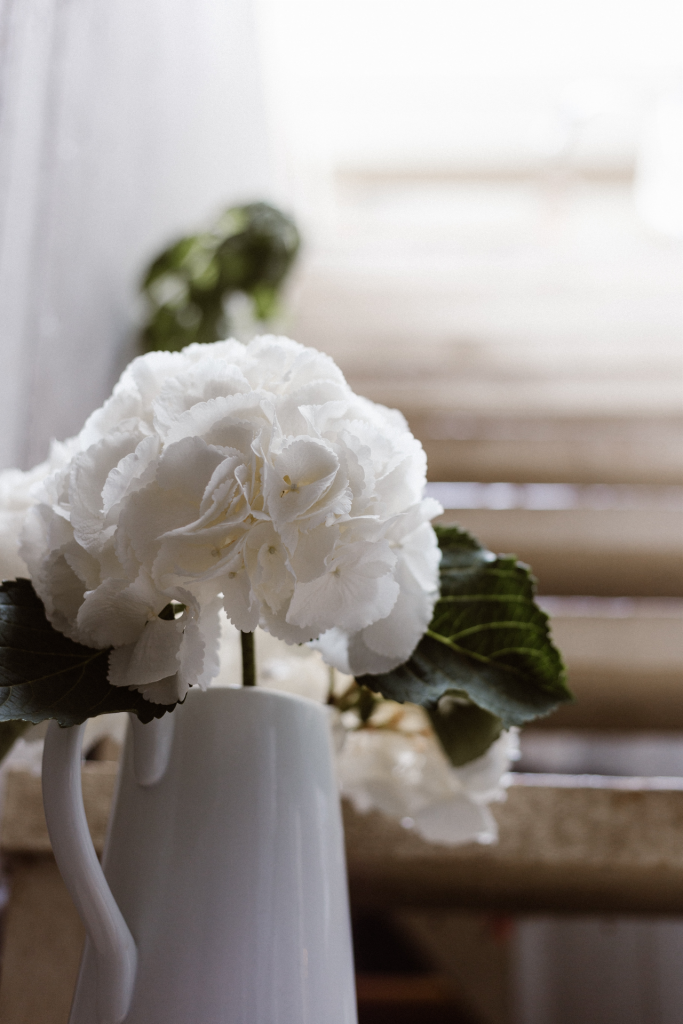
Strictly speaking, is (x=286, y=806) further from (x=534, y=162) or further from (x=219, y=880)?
(x=534, y=162)

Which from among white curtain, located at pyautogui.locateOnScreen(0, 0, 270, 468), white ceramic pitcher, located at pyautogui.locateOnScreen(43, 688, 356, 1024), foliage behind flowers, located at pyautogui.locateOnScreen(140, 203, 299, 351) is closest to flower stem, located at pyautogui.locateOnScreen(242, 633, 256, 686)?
white ceramic pitcher, located at pyautogui.locateOnScreen(43, 688, 356, 1024)

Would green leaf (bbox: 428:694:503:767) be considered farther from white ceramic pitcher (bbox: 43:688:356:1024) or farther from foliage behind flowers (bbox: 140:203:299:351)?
foliage behind flowers (bbox: 140:203:299:351)

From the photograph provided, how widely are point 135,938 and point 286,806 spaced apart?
82mm

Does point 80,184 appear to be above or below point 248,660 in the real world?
above

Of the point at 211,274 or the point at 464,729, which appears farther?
the point at 211,274

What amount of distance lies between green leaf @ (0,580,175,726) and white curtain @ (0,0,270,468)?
0.26 m

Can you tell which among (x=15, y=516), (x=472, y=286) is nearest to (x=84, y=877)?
(x=15, y=516)

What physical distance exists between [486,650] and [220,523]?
15cm

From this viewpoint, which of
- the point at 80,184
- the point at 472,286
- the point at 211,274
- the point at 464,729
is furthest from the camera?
the point at 472,286

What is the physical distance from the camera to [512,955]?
Answer: 9.55ft

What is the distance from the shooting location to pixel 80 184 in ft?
2.46

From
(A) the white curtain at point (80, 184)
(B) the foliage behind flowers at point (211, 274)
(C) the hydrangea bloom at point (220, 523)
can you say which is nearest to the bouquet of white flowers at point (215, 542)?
(C) the hydrangea bloom at point (220, 523)

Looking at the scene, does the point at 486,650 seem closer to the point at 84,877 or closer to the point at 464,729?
the point at 464,729

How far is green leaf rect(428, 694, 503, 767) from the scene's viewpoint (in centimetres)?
46
